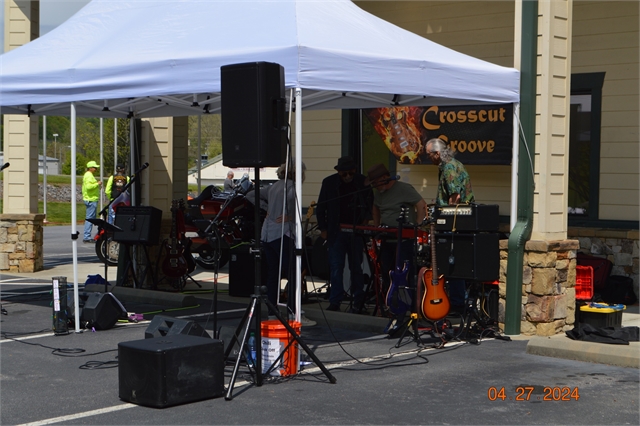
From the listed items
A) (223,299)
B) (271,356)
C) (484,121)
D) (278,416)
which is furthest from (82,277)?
(278,416)

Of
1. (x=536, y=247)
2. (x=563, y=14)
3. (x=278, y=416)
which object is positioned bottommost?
(x=278, y=416)

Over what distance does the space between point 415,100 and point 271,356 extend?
4236mm

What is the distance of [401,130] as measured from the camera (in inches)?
584

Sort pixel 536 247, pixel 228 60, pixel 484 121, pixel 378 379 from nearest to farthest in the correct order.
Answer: pixel 378 379 → pixel 228 60 → pixel 536 247 → pixel 484 121

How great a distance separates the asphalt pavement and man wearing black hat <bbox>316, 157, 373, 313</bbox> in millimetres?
564

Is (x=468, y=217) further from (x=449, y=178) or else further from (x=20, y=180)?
(x=20, y=180)

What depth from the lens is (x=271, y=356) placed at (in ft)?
24.5

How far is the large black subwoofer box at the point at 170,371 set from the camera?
6441mm

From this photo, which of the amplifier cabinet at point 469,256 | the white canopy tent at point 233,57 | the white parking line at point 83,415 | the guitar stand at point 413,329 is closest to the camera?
the white parking line at point 83,415

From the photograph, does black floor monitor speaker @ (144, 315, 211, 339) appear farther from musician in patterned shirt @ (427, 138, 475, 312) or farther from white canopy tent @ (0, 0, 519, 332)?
musician in patterned shirt @ (427, 138, 475, 312)

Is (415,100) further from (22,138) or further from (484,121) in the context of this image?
(22,138)

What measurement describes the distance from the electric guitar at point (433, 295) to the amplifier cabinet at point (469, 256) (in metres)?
0.22
